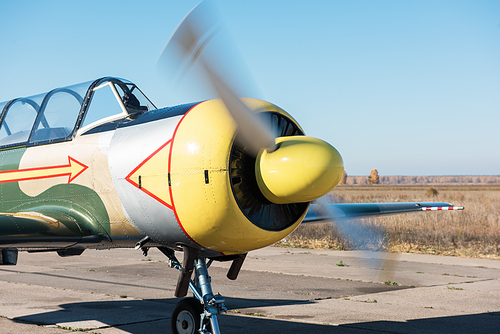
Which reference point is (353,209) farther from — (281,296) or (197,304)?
(197,304)

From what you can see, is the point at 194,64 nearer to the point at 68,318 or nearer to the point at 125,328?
the point at 125,328

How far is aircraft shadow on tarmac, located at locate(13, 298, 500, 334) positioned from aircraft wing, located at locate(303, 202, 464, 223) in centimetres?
136

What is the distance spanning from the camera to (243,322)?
21.2 feet

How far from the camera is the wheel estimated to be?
477 cm

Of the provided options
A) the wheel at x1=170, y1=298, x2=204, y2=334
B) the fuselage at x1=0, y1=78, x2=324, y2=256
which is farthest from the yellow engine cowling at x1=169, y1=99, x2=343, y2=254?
the wheel at x1=170, y1=298, x2=204, y2=334

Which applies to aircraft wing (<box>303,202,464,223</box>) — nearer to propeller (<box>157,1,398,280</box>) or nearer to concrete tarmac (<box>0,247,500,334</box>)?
concrete tarmac (<box>0,247,500,334</box>)

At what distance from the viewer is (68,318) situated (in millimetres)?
6691

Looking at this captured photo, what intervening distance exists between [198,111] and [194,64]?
58 cm

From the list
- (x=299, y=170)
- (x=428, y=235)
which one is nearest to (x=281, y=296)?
(x=299, y=170)

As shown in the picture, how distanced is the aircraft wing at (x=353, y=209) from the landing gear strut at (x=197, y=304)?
1753 mm

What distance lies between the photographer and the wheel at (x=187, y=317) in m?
4.77

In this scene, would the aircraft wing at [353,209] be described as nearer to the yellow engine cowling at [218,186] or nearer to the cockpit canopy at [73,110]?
the yellow engine cowling at [218,186]

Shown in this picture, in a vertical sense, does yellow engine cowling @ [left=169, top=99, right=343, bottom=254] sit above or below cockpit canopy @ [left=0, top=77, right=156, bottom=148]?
below

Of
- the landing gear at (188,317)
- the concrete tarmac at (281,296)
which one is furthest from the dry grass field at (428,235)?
the landing gear at (188,317)
